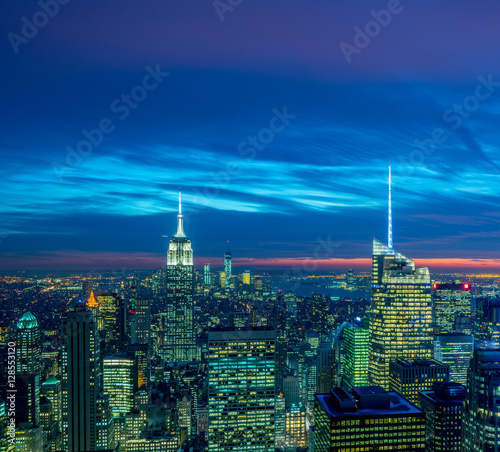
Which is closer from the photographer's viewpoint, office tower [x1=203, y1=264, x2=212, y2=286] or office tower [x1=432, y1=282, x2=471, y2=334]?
office tower [x1=432, y1=282, x2=471, y2=334]

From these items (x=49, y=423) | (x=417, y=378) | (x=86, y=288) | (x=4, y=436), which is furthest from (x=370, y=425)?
(x=86, y=288)

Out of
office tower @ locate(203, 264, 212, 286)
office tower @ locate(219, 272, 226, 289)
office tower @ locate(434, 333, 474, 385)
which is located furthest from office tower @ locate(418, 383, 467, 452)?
office tower @ locate(203, 264, 212, 286)

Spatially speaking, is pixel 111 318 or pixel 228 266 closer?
pixel 111 318

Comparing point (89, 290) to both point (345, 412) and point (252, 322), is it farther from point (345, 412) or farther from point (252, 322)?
point (345, 412)

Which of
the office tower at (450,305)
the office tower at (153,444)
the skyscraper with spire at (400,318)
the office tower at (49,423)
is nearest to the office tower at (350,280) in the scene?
the skyscraper with spire at (400,318)

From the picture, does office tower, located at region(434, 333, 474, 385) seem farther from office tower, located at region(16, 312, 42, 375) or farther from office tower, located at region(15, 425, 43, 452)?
office tower, located at region(16, 312, 42, 375)

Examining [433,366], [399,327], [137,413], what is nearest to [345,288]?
[399,327]

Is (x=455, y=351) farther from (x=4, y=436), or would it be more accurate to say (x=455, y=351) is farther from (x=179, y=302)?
(x=179, y=302)
